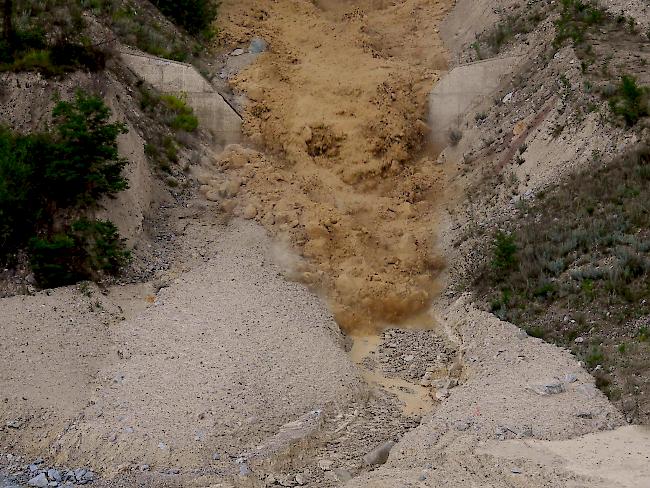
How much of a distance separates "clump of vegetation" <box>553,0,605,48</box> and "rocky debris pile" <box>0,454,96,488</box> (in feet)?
53.8

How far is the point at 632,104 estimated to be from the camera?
21.0 metres

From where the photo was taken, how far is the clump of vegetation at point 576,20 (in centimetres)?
2461

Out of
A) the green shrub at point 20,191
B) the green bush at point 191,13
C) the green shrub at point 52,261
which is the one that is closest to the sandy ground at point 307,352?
the green shrub at point 52,261

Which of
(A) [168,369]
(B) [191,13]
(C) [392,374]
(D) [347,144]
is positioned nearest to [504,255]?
(C) [392,374]

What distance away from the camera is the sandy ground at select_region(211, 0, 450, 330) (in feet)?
71.3

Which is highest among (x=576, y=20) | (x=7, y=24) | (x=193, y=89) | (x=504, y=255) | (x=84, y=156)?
(x=576, y=20)

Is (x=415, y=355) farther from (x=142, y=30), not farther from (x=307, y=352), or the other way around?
(x=142, y=30)

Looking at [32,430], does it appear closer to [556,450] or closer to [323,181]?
[556,450]

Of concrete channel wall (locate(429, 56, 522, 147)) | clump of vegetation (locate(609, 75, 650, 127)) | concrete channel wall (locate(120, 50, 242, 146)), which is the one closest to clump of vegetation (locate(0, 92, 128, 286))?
concrete channel wall (locate(120, 50, 242, 146))

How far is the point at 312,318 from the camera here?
19578 millimetres

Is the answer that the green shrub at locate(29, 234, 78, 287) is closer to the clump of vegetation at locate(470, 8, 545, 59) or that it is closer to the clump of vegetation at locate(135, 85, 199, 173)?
the clump of vegetation at locate(135, 85, 199, 173)

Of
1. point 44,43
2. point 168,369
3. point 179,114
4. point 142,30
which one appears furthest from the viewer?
point 142,30

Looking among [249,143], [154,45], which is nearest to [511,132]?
[249,143]

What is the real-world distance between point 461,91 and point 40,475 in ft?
51.6
